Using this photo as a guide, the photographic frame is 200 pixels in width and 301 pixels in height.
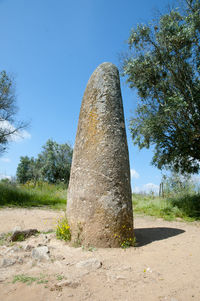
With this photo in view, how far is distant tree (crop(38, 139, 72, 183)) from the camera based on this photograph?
94.7 feet

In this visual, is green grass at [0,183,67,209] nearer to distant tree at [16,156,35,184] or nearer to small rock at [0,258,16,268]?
small rock at [0,258,16,268]

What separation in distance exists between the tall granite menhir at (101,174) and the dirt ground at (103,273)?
321mm

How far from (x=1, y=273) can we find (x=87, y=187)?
184cm

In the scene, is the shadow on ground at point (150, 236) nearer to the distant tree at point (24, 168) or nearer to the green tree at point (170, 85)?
the green tree at point (170, 85)

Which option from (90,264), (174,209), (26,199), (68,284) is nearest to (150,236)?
(90,264)

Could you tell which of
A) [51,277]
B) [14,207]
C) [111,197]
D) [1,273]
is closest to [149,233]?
[111,197]

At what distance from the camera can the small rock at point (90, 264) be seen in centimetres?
281

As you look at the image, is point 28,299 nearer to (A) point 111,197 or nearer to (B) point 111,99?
(A) point 111,197

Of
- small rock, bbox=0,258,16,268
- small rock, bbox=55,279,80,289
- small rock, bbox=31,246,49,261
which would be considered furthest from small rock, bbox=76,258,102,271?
small rock, bbox=0,258,16,268

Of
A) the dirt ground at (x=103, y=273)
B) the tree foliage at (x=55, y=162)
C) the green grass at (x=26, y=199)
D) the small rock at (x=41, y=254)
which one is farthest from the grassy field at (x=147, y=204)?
the tree foliage at (x=55, y=162)

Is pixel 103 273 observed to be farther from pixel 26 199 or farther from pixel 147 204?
pixel 26 199

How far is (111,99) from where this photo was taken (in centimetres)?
431

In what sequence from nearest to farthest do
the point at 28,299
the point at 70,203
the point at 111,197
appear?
the point at 28,299 < the point at 111,197 < the point at 70,203

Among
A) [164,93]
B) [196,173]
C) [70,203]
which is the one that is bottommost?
[70,203]
